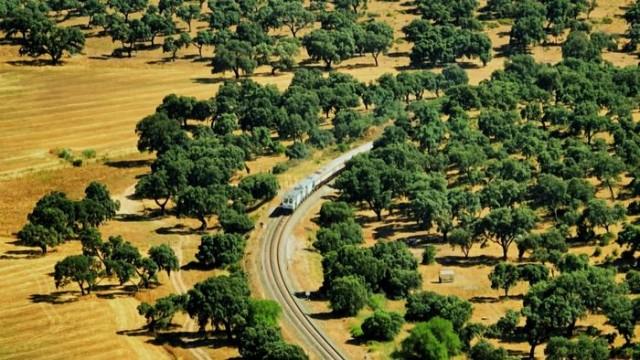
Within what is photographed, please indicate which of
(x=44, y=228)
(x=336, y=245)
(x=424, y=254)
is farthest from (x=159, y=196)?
(x=424, y=254)

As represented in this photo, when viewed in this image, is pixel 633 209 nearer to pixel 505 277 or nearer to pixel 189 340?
pixel 505 277

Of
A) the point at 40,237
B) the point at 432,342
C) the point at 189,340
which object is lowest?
the point at 189,340

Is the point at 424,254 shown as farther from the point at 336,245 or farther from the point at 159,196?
the point at 159,196

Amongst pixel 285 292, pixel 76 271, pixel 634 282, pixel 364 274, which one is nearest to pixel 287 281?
pixel 285 292

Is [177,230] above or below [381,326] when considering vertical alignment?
above

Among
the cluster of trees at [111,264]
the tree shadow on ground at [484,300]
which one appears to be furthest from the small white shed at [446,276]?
the cluster of trees at [111,264]

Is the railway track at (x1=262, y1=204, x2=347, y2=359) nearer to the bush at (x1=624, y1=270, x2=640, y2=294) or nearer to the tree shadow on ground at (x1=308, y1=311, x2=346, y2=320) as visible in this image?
the tree shadow on ground at (x1=308, y1=311, x2=346, y2=320)
